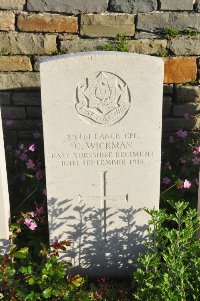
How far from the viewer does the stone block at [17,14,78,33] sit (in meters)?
3.36

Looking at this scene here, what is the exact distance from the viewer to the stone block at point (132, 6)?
10.9 feet

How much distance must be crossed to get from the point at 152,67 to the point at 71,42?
1.16 meters

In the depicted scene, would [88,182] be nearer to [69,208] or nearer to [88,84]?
[69,208]

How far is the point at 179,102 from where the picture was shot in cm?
366

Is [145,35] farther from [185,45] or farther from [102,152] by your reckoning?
[102,152]

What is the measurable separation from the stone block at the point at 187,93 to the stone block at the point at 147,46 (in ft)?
1.25

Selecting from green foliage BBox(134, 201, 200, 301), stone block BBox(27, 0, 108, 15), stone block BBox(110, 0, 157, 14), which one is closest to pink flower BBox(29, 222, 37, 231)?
green foliage BBox(134, 201, 200, 301)

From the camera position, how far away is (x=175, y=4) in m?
3.32

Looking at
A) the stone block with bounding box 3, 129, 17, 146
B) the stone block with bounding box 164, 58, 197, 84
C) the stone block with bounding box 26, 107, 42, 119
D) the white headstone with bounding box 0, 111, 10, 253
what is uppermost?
the stone block with bounding box 164, 58, 197, 84

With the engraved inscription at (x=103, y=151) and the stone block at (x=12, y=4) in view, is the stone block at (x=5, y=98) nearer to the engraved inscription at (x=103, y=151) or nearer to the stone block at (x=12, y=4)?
the stone block at (x=12, y=4)

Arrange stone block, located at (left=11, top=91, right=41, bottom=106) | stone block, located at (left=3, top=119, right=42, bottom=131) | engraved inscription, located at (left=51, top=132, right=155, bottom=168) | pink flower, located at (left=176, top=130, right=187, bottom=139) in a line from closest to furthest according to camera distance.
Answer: engraved inscription, located at (left=51, top=132, right=155, bottom=168)
pink flower, located at (left=176, top=130, right=187, bottom=139)
stone block, located at (left=11, top=91, right=41, bottom=106)
stone block, located at (left=3, top=119, right=42, bottom=131)

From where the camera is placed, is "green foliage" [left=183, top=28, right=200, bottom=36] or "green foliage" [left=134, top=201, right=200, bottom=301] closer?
"green foliage" [left=134, top=201, right=200, bottom=301]

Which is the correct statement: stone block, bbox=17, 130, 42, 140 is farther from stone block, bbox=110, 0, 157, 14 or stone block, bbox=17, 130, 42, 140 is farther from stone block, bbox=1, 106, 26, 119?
stone block, bbox=110, 0, 157, 14

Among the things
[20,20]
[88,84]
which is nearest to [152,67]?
[88,84]
